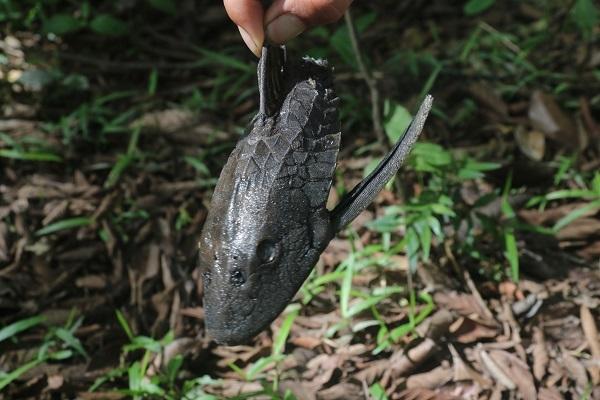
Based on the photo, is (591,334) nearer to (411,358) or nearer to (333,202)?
(411,358)

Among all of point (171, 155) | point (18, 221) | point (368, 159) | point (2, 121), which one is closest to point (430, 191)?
point (368, 159)

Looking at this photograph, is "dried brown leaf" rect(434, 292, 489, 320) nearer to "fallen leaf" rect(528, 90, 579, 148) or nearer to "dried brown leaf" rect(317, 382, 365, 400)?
"dried brown leaf" rect(317, 382, 365, 400)

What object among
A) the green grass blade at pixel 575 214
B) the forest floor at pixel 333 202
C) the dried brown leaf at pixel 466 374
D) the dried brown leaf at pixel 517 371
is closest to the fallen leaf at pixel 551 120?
the forest floor at pixel 333 202

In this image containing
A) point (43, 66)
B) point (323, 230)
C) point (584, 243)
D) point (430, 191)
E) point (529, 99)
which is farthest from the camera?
point (43, 66)

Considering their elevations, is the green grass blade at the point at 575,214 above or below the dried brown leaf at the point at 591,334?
above

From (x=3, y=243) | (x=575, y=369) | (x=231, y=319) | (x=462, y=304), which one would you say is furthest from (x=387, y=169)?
(x=3, y=243)

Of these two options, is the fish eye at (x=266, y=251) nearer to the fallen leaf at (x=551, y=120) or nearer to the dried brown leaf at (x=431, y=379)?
the dried brown leaf at (x=431, y=379)

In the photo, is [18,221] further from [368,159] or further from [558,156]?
[558,156]
